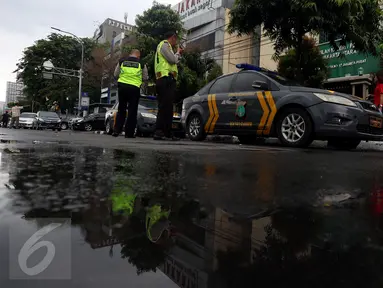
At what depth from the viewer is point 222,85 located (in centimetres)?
707

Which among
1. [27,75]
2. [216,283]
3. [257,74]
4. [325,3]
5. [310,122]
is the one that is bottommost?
[216,283]

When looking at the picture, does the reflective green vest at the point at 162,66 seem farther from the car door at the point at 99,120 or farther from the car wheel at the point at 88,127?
the car wheel at the point at 88,127

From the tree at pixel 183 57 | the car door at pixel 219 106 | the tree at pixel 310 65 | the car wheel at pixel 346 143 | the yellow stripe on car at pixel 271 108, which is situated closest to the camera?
the yellow stripe on car at pixel 271 108

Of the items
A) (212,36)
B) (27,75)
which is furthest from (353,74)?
(27,75)

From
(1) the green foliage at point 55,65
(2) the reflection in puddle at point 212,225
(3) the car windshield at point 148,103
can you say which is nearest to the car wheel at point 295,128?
(2) the reflection in puddle at point 212,225

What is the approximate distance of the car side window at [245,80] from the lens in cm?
639

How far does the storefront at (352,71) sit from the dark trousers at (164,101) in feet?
41.6

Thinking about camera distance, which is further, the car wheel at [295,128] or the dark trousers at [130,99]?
the dark trousers at [130,99]

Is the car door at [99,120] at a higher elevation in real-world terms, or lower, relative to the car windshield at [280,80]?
lower

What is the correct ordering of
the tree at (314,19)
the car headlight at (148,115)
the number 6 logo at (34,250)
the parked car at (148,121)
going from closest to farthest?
1. the number 6 logo at (34,250)
2. the tree at (314,19)
3. the parked car at (148,121)
4. the car headlight at (148,115)

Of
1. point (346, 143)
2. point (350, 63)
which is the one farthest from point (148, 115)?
point (350, 63)

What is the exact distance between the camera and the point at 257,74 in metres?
6.39

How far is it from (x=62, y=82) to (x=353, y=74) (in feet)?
105

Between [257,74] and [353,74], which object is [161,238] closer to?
[257,74]
